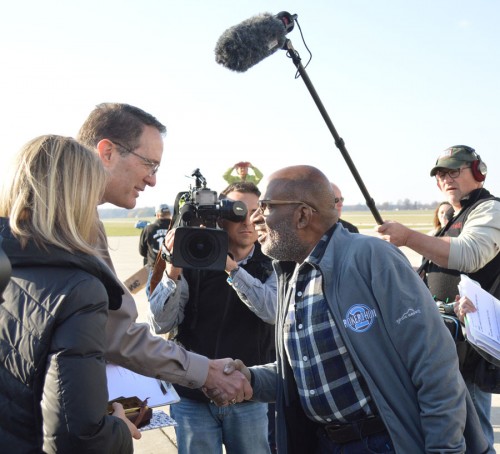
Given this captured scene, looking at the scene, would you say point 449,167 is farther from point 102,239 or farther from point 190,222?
point 102,239

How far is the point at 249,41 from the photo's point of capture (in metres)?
2.47

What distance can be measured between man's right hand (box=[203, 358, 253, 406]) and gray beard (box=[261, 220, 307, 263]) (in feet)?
2.11

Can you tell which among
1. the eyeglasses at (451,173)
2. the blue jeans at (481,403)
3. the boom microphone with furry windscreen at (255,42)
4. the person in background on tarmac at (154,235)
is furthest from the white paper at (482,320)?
the person in background on tarmac at (154,235)

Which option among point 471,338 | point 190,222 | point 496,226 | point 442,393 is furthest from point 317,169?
point 496,226

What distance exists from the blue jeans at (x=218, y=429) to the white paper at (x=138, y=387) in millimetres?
703

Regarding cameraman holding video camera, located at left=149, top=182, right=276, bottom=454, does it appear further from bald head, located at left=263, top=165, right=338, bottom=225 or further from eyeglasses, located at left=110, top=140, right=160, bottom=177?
bald head, located at left=263, top=165, right=338, bottom=225

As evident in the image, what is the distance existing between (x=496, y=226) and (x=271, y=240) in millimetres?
1817

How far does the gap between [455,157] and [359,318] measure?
2174mm

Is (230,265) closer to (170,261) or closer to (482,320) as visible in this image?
(170,261)

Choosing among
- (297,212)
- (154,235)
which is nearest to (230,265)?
(297,212)

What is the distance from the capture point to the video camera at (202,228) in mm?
2939

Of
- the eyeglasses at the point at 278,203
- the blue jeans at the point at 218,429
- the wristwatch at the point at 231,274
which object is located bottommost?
the blue jeans at the point at 218,429

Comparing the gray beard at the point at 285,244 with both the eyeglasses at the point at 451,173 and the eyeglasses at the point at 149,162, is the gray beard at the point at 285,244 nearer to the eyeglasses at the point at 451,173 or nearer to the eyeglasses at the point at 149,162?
the eyeglasses at the point at 149,162

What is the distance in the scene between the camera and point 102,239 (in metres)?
2.24
